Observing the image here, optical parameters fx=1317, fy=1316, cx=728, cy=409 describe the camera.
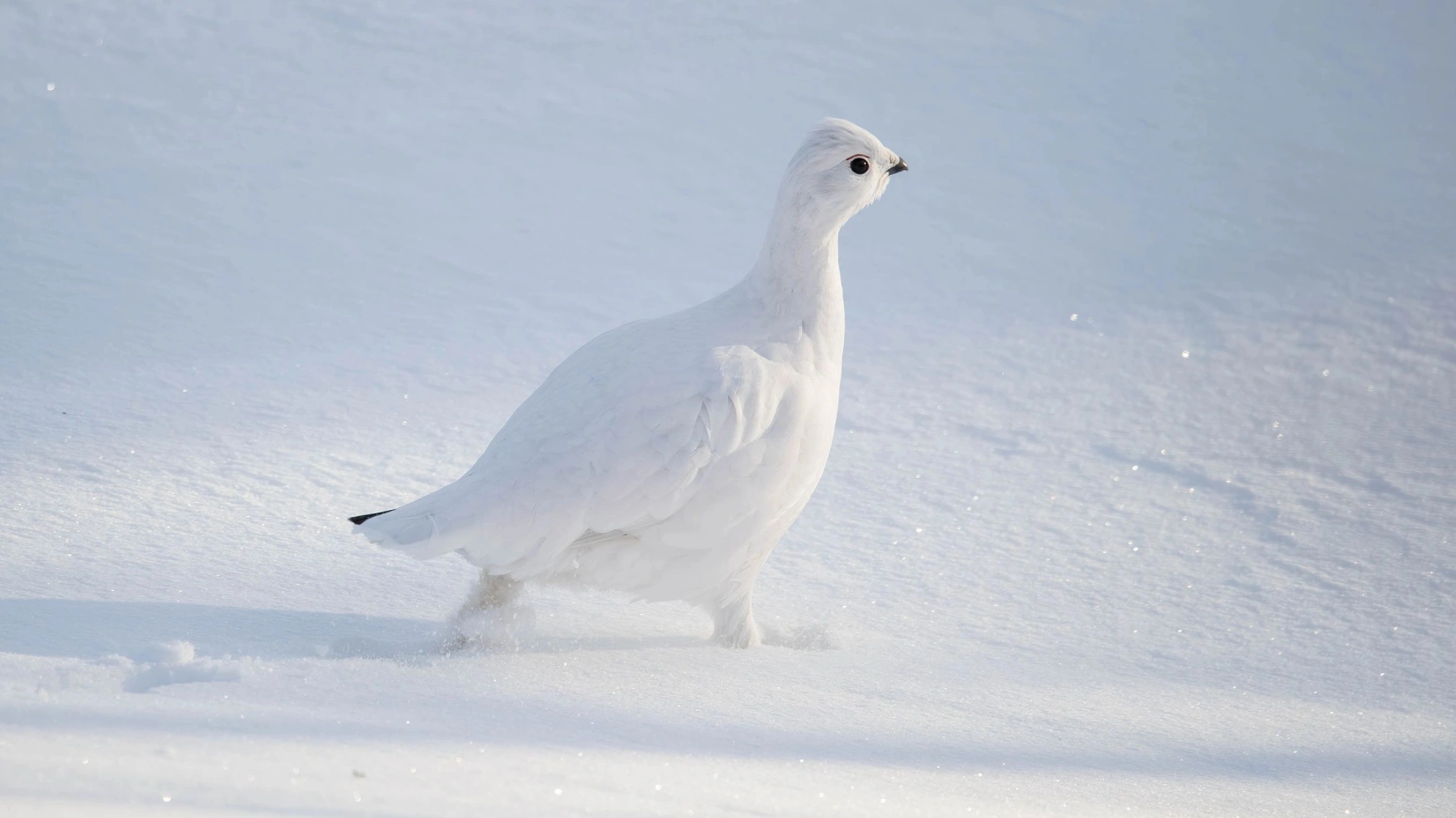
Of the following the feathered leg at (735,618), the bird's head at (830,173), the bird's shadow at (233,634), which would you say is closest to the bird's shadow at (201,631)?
the bird's shadow at (233,634)

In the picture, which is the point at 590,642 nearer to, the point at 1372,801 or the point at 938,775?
the point at 938,775

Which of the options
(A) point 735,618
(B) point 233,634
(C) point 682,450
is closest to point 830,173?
(C) point 682,450

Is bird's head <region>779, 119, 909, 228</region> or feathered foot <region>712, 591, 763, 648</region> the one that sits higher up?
bird's head <region>779, 119, 909, 228</region>

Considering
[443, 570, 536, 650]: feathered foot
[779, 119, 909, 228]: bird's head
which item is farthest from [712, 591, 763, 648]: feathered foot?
[779, 119, 909, 228]: bird's head

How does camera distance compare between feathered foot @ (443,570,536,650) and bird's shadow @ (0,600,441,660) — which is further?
feathered foot @ (443,570,536,650)

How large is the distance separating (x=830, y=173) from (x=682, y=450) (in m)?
0.70

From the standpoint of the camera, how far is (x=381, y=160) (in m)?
5.96

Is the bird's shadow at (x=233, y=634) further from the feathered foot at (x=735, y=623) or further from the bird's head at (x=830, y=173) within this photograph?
the bird's head at (x=830, y=173)

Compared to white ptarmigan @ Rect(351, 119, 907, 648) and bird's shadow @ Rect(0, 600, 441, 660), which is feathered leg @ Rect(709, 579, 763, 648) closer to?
white ptarmigan @ Rect(351, 119, 907, 648)

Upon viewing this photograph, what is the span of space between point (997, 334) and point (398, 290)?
220 centimetres

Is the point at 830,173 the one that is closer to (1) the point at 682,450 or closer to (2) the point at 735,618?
(1) the point at 682,450

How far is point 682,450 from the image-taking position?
2270 mm

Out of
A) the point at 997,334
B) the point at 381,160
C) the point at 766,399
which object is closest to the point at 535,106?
the point at 381,160

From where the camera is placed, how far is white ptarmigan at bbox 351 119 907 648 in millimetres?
2213
